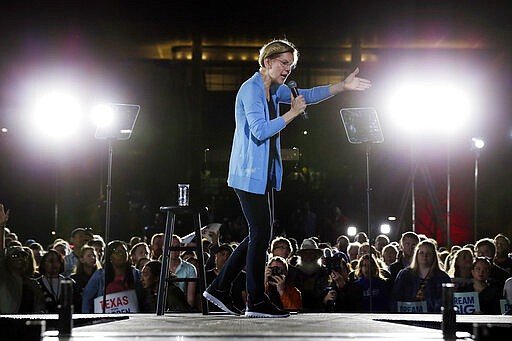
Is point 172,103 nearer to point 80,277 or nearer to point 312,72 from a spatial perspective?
point 312,72

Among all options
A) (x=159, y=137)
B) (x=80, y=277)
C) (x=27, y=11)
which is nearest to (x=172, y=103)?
(x=159, y=137)

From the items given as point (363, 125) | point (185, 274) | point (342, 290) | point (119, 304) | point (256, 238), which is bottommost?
point (119, 304)

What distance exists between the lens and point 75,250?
841 cm

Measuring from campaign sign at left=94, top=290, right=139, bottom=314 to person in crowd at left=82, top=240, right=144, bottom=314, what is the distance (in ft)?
0.60

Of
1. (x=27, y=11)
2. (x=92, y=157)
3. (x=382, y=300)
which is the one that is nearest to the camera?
(x=382, y=300)

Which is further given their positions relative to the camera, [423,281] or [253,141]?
[423,281]

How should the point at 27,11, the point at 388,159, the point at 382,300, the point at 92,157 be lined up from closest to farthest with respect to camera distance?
the point at 382,300 < the point at 27,11 < the point at 92,157 < the point at 388,159

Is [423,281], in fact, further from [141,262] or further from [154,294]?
[141,262]

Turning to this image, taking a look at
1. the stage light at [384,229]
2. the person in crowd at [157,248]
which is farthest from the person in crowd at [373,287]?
the stage light at [384,229]

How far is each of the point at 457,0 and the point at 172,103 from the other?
25.7ft

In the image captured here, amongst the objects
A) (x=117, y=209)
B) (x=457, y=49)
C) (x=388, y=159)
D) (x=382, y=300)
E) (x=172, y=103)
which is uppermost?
(x=457, y=49)

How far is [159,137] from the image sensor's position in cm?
1953

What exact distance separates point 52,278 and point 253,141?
3.33 metres

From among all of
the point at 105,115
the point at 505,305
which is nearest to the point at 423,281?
the point at 505,305
